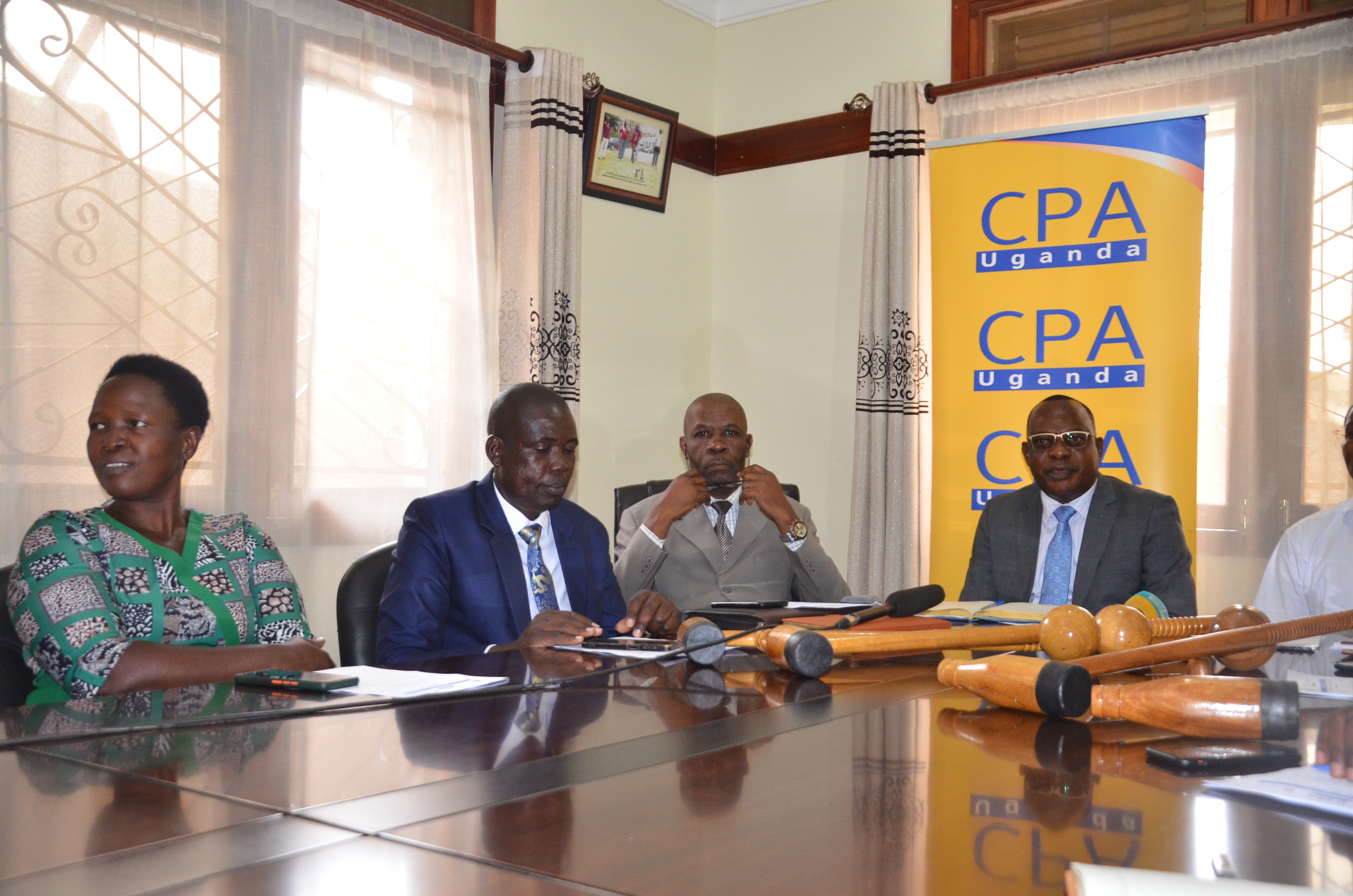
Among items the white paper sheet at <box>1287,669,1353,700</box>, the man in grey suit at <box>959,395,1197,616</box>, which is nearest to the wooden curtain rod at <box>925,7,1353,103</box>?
the man in grey suit at <box>959,395,1197,616</box>

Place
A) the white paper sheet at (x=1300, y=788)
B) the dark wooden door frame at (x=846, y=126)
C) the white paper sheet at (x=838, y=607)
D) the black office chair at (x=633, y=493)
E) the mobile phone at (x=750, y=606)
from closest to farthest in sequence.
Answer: the white paper sheet at (x=1300, y=788)
the white paper sheet at (x=838, y=607)
the mobile phone at (x=750, y=606)
the black office chair at (x=633, y=493)
the dark wooden door frame at (x=846, y=126)

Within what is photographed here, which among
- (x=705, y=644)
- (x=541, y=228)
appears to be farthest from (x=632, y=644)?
(x=541, y=228)

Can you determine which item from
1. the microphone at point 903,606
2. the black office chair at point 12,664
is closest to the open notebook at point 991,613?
the microphone at point 903,606

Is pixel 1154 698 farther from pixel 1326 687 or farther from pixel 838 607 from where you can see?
pixel 838 607

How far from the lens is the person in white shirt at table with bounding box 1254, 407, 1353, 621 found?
2549 millimetres

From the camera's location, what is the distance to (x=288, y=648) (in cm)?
183

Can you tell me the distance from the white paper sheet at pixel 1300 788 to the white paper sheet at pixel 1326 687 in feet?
1.58

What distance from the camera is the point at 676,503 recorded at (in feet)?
11.1

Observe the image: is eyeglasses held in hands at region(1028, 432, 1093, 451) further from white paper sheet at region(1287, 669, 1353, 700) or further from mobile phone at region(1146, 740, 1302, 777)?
mobile phone at region(1146, 740, 1302, 777)

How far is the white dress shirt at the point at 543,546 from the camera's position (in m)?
2.48

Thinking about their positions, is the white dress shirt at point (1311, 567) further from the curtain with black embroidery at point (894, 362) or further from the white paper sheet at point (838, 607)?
the curtain with black embroidery at point (894, 362)

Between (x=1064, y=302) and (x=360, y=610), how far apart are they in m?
3.02

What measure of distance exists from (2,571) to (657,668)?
44.2 inches

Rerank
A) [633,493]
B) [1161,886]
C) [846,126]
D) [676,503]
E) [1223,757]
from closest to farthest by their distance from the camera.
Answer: [1161,886] → [1223,757] → [676,503] → [633,493] → [846,126]
